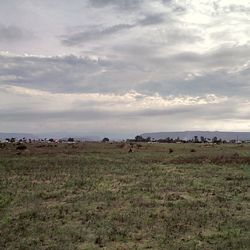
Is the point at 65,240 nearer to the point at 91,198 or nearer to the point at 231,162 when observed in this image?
the point at 91,198

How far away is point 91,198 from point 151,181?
776 centimetres

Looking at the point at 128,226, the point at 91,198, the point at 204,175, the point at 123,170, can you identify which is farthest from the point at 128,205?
the point at 123,170

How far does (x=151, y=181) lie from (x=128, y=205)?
9115 mm

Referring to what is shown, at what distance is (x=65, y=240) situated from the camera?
15.1m

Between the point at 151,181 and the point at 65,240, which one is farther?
the point at 151,181

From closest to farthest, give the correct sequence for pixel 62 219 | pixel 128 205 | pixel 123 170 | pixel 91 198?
pixel 62 219, pixel 128 205, pixel 91 198, pixel 123 170

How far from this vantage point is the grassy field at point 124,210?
1501 cm

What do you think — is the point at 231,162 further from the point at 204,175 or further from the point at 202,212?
the point at 202,212

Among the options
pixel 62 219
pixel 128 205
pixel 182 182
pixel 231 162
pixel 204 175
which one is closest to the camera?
pixel 62 219

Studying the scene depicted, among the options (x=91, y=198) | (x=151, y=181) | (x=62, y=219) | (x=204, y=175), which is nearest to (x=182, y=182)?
(x=151, y=181)

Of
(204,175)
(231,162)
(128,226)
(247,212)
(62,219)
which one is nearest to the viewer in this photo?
(128,226)

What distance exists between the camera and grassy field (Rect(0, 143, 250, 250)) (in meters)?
15.0

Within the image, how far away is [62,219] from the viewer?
1845 centimetres

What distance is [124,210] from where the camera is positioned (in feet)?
66.0
